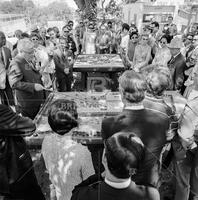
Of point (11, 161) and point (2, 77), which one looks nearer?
point (11, 161)

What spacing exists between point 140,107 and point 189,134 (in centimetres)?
49

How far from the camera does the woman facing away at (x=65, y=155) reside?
4.06ft

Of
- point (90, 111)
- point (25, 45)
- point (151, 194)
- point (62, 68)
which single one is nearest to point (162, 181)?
point (90, 111)

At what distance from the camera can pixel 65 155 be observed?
1242 mm

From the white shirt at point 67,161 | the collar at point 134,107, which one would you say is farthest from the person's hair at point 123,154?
the collar at point 134,107

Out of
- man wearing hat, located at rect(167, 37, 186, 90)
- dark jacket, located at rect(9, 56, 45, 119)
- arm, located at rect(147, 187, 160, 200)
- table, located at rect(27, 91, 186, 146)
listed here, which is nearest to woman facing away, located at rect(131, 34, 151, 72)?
man wearing hat, located at rect(167, 37, 186, 90)

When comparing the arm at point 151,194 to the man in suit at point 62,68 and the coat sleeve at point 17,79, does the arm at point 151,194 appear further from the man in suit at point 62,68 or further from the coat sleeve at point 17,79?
the man in suit at point 62,68

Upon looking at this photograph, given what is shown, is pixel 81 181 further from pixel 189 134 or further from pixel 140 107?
pixel 189 134

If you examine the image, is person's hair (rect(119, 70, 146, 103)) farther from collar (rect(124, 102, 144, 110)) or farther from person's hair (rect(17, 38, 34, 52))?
person's hair (rect(17, 38, 34, 52))

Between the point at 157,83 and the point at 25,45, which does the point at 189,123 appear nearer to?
the point at 157,83

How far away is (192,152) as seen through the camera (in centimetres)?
175

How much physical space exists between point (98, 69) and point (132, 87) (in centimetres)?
309

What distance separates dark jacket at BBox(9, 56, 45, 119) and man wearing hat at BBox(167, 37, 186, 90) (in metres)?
2.47

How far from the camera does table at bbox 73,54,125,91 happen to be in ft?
14.9
